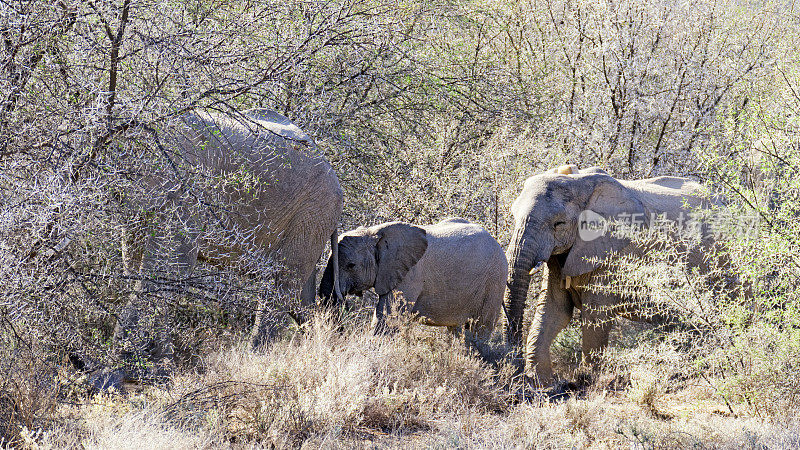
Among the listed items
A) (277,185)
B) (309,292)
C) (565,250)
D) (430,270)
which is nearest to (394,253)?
(430,270)

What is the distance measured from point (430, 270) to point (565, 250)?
1.20 m

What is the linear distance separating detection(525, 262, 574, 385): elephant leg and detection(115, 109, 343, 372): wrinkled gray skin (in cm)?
200

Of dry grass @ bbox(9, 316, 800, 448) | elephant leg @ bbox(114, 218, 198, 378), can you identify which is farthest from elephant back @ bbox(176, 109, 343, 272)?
dry grass @ bbox(9, 316, 800, 448)

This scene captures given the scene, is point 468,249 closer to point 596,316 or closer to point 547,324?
point 547,324

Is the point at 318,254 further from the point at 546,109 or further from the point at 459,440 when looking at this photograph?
the point at 546,109

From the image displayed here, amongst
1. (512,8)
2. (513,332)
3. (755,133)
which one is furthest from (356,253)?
(512,8)

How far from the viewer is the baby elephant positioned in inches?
301

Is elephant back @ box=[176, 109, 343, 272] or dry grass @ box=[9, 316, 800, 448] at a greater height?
elephant back @ box=[176, 109, 343, 272]

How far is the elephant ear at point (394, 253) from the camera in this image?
7.64 metres

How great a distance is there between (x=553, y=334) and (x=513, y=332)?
1.18 feet

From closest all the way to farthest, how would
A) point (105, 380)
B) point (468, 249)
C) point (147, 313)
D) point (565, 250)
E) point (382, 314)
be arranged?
point (147, 313) → point (105, 380) → point (382, 314) → point (565, 250) → point (468, 249)

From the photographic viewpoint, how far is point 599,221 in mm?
7836

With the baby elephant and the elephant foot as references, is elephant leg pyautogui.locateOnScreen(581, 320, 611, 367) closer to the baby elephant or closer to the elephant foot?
the baby elephant

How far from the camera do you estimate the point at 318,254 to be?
23.9ft
